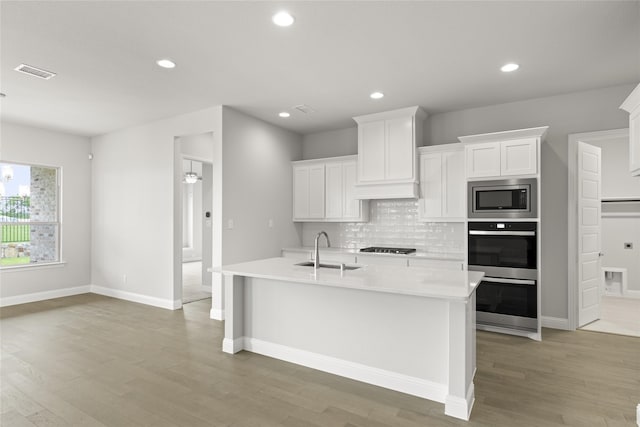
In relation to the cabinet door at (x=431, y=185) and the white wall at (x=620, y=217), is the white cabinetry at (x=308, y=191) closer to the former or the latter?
the cabinet door at (x=431, y=185)

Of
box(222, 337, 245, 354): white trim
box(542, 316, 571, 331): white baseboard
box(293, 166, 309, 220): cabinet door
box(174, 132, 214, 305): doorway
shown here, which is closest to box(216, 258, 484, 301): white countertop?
box(174, 132, 214, 305): doorway

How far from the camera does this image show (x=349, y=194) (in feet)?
18.0

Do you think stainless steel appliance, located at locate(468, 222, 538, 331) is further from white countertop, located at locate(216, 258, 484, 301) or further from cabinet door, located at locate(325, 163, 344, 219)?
cabinet door, located at locate(325, 163, 344, 219)

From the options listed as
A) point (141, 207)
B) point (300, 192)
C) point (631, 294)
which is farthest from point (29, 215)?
point (631, 294)

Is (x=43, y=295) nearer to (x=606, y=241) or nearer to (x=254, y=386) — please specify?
(x=254, y=386)

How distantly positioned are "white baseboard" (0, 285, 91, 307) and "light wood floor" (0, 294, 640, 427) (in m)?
1.77

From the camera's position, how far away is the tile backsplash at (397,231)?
16.3 ft

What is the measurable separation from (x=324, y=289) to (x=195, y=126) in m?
3.17

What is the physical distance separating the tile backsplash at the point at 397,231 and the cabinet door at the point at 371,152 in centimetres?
65

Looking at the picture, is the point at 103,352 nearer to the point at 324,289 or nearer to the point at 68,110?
the point at 324,289

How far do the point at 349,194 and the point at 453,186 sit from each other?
5.07ft

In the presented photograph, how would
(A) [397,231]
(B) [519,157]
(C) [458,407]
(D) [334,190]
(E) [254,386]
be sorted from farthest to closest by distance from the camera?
(D) [334,190], (A) [397,231], (B) [519,157], (E) [254,386], (C) [458,407]

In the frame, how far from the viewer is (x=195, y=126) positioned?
490cm

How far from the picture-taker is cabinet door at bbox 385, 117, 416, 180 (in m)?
4.72
